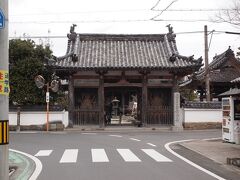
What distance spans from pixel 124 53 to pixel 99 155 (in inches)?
696

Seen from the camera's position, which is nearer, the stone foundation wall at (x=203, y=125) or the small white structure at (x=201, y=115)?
the stone foundation wall at (x=203, y=125)

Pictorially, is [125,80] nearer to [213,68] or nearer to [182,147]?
[213,68]

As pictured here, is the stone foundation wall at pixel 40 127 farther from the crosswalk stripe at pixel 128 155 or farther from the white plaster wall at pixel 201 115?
the crosswalk stripe at pixel 128 155

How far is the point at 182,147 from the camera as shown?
62.4 ft

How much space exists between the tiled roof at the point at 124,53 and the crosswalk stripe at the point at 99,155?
45.4 ft

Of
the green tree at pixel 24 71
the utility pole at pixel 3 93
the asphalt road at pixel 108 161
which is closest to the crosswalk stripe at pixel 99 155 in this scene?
the asphalt road at pixel 108 161

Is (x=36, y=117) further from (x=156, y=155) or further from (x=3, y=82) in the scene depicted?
(x=3, y=82)

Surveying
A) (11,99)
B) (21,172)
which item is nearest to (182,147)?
(21,172)

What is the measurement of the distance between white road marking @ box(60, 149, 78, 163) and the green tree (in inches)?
628

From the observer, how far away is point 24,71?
32.5 meters

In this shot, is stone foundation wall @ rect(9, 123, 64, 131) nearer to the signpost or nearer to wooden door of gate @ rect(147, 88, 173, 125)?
wooden door of gate @ rect(147, 88, 173, 125)

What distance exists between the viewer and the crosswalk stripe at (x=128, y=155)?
1482cm

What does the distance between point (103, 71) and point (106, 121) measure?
4.47 m

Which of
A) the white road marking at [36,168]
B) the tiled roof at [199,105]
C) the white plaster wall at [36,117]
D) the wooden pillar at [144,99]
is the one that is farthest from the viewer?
the tiled roof at [199,105]
